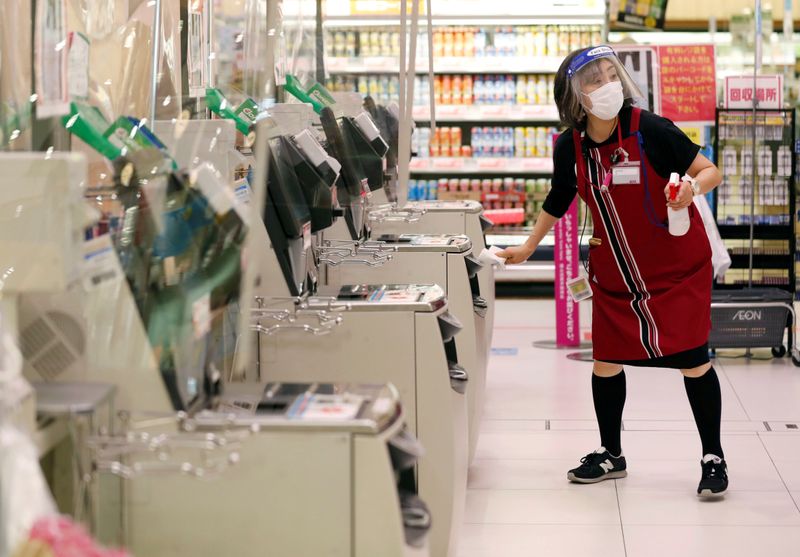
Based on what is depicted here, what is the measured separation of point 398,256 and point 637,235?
0.82 metres

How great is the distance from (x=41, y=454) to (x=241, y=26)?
7.04 feet

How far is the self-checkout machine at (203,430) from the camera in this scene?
2014 millimetres

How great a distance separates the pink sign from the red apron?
9.37 ft

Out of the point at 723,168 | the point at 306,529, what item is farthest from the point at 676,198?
the point at 723,168

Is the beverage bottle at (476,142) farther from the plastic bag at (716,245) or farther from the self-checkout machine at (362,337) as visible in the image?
the self-checkout machine at (362,337)

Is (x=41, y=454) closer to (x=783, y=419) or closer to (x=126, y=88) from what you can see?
(x=126, y=88)

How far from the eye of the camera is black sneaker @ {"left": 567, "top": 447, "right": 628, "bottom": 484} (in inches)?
169

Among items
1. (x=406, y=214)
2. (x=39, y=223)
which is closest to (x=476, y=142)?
(x=406, y=214)

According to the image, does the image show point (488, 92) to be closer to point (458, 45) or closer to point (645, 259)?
point (458, 45)

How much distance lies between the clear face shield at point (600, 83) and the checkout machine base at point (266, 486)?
200 centimetres

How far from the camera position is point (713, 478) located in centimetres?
408

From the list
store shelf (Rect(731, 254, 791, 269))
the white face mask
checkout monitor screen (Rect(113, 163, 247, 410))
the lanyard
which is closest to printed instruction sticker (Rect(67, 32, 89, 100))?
checkout monitor screen (Rect(113, 163, 247, 410))

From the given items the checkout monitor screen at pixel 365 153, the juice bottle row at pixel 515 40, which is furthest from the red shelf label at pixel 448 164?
the checkout monitor screen at pixel 365 153

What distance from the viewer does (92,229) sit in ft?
6.77
